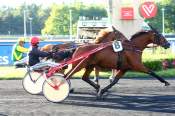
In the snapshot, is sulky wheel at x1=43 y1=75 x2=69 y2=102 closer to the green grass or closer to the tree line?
the green grass

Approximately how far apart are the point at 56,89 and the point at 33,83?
1786 mm

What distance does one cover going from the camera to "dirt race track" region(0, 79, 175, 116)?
32.1 feet

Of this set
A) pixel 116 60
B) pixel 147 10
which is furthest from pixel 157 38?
pixel 147 10

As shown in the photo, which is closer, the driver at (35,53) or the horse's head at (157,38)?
the driver at (35,53)

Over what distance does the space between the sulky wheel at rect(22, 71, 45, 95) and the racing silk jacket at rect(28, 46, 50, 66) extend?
57cm

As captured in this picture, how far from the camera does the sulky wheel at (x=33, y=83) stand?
12.8 metres

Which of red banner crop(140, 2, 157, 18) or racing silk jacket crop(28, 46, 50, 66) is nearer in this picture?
racing silk jacket crop(28, 46, 50, 66)

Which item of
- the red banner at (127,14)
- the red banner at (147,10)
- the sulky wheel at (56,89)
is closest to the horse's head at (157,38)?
the sulky wheel at (56,89)

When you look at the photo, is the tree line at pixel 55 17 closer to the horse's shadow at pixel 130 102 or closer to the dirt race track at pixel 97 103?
the dirt race track at pixel 97 103

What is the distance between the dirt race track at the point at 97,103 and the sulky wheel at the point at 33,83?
0.19 meters

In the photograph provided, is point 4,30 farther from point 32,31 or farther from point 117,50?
point 117,50

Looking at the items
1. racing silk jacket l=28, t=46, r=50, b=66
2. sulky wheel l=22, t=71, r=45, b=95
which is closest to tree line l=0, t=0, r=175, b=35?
sulky wheel l=22, t=71, r=45, b=95

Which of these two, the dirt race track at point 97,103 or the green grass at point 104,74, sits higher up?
the dirt race track at point 97,103

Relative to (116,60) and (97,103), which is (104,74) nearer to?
(116,60)
